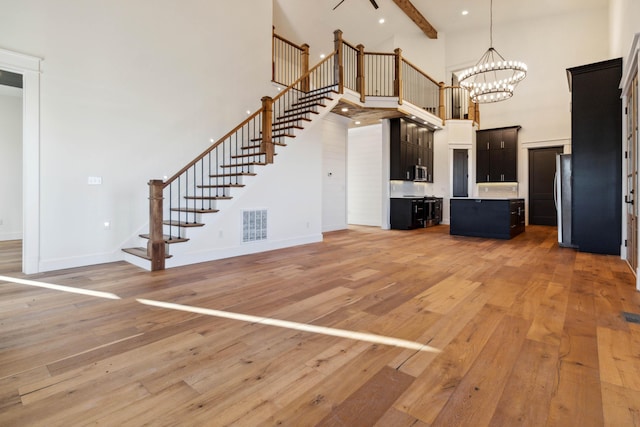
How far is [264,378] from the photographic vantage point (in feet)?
5.41

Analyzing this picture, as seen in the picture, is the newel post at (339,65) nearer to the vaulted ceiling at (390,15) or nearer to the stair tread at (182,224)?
the vaulted ceiling at (390,15)

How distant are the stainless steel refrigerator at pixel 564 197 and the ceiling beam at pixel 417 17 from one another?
5.82 metres

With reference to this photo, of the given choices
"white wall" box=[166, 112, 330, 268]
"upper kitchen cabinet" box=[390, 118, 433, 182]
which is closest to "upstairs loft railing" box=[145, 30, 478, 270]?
"white wall" box=[166, 112, 330, 268]

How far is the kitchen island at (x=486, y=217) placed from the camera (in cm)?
668

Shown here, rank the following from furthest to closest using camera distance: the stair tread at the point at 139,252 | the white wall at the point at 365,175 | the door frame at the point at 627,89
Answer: the white wall at the point at 365,175, the stair tread at the point at 139,252, the door frame at the point at 627,89

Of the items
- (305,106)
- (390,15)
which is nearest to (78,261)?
(305,106)

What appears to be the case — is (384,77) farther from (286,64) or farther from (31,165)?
(31,165)

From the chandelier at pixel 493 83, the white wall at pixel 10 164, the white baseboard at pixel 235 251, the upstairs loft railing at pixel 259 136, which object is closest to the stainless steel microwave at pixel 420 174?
the upstairs loft railing at pixel 259 136

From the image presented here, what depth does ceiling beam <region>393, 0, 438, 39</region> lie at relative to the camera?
8.66 metres

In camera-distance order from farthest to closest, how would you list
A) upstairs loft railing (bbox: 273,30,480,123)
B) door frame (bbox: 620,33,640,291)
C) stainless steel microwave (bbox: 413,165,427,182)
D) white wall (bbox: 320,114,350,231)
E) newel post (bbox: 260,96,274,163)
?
1. stainless steel microwave (bbox: 413,165,427,182)
2. white wall (bbox: 320,114,350,231)
3. upstairs loft railing (bbox: 273,30,480,123)
4. newel post (bbox: 260,96,274,163)
5. door frame (bbox: 620,33,640,291)

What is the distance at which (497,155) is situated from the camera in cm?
974

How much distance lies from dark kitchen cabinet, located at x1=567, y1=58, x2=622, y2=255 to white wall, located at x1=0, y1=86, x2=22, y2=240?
33.8 ft

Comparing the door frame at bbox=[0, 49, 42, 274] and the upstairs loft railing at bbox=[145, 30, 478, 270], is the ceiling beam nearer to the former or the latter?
the upstairs loft railing at bbox=[145, 30, 478, 270]

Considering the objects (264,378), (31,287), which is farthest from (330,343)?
(31,287)
